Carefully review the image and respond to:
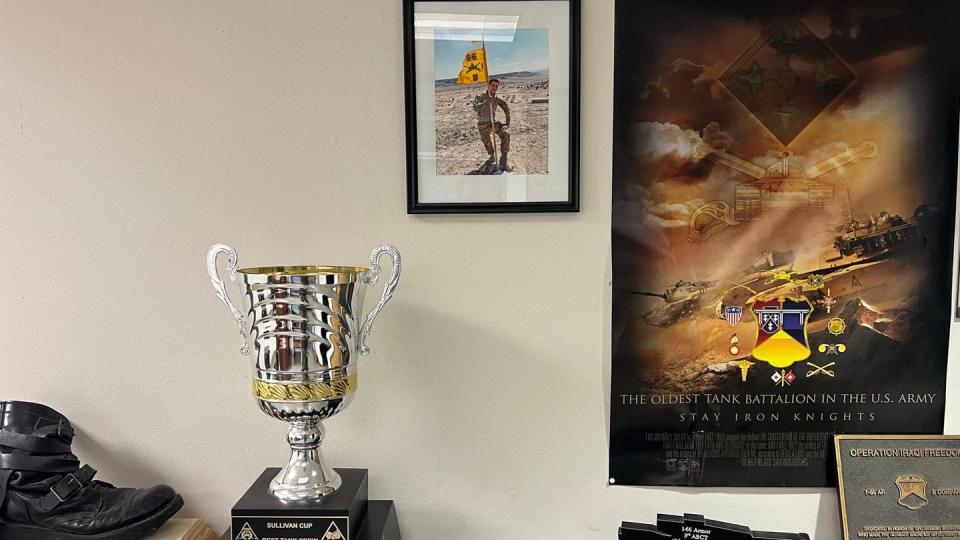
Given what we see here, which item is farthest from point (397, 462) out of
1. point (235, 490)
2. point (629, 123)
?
point (629, 123)

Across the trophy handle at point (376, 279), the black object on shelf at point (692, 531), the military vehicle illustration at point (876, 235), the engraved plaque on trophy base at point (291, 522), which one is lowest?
the black object on shelf at point (692, 531)

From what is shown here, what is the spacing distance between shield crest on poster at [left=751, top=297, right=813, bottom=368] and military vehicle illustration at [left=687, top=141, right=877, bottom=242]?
0.60 feet

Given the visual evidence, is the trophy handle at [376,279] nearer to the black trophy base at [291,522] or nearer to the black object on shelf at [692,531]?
the black trophy base at [291,522]

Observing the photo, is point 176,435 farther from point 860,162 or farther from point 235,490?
point 860,162

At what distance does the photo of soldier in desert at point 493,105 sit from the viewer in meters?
1.18

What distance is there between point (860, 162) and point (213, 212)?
1.27 m

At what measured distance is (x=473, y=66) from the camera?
3.86ft

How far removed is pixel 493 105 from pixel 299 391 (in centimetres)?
63

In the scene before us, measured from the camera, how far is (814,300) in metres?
1.23

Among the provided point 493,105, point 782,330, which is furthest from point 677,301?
point 493,105

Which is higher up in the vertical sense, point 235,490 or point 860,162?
point 860,162

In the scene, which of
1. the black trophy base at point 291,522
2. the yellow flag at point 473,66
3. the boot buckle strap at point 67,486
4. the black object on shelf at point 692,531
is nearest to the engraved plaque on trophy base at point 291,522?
the black trophy base at point 291,522

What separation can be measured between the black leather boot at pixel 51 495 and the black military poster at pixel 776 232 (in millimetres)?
919

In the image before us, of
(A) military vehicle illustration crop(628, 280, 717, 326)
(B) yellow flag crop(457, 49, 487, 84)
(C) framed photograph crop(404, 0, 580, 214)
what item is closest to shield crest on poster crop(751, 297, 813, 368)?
(A) military vehicle illustration crop(628, 280, 717, 326)
